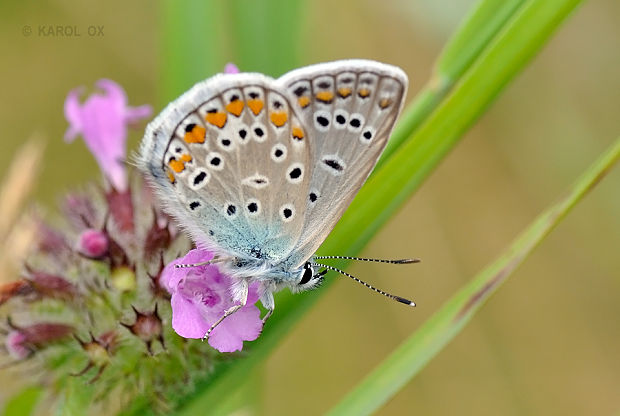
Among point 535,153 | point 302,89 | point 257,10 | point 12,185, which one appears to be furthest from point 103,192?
point 535,153

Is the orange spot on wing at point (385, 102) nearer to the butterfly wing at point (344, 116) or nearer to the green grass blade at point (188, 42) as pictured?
the butterfly wing at point (344, 116)

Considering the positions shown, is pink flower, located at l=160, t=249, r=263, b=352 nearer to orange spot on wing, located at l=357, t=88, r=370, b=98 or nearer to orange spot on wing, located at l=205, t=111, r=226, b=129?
orange spot on wing, located at l=205, t=111, r=226, b=129

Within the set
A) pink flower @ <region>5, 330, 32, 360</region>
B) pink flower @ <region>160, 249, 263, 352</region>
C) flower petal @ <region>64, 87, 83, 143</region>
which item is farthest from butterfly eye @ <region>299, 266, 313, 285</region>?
flower petal @ <region>64, 87, 83, 143</region>

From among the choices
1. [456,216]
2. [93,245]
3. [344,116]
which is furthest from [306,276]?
[456,216]

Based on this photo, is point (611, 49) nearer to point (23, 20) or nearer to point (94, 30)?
point (94, 30)

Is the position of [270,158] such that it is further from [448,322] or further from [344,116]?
[448,322]
